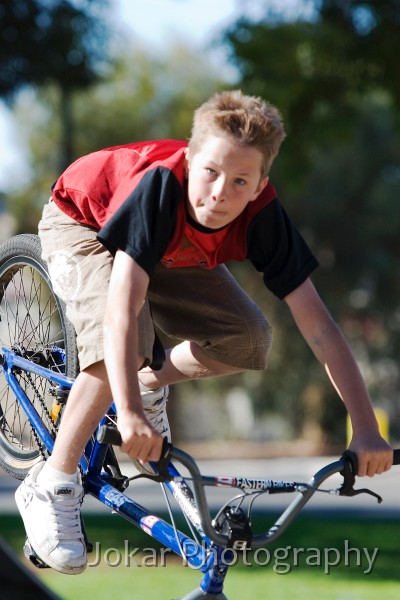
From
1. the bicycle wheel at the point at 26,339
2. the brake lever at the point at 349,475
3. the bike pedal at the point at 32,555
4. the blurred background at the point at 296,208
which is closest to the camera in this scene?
the brake lever at the point at 349,475

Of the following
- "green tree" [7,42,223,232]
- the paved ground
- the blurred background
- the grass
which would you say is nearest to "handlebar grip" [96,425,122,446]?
the grass

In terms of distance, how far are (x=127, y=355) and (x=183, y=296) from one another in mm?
777

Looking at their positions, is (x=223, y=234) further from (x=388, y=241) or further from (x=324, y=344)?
(x=388, y=241)

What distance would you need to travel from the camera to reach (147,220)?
2736 millimetres

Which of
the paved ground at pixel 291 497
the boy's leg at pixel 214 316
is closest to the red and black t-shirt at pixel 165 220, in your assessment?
the boy's leg at pixel 214 316

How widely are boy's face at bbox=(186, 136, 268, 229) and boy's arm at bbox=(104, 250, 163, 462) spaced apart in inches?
10.0

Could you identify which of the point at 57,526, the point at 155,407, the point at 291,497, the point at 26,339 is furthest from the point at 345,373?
the point at 291,497

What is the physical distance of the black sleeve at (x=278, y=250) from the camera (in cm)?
299

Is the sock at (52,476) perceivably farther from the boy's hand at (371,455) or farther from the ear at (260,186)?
the ear at (260,186)

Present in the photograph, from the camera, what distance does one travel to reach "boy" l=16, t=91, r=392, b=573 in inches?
105

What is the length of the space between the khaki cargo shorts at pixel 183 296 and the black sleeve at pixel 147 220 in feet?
Result: 1.25

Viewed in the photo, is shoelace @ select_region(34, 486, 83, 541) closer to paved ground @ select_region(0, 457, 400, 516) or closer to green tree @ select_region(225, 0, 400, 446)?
paved ground @ select_region(0, 457, 400, 516)

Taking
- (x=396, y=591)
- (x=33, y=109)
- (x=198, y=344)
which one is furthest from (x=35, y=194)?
(x=198, y=344)

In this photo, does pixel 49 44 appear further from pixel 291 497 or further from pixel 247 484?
pixel 247 484
